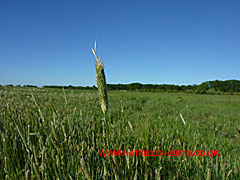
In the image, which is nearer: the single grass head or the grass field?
the single grass head

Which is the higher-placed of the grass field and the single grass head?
the single grass head

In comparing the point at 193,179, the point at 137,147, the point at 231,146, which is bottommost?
the point at 231,146

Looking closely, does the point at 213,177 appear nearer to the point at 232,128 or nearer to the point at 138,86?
the point at 232,128

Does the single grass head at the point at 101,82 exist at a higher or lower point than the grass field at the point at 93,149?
higher

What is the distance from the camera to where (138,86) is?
3472 cm

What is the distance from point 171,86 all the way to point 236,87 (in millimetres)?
10865

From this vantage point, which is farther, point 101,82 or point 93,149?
point 93,149

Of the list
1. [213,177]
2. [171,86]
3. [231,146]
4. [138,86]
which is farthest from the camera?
[138,86]

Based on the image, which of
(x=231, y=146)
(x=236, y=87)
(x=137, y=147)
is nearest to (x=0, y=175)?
(x=137, y=147)

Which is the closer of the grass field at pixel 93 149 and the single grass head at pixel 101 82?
the single grass head at pixel 101 82

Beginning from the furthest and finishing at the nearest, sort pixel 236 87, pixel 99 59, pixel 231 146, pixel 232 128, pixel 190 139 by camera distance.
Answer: pixel 236 87 < pixel 232 128 < pixel 231 146 < pixel 190 139 < pixel 99 59

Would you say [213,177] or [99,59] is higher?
[99,59]

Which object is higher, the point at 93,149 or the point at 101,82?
the point at 101,82

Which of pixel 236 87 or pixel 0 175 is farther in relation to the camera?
pixel 236 87
